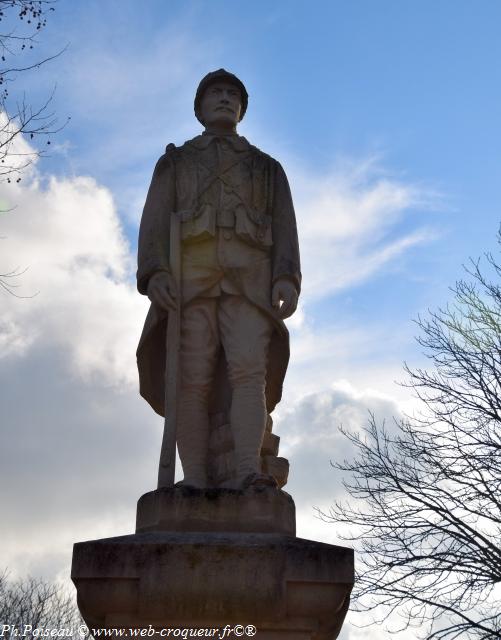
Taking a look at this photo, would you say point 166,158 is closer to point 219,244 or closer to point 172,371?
point 219,244

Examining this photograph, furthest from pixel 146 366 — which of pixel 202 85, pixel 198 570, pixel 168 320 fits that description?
pixel 202 85

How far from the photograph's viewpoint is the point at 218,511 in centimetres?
539

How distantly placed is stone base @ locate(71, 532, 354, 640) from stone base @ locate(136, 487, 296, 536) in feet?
0.82

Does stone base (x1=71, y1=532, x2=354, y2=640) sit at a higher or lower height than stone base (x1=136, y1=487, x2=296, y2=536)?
lower

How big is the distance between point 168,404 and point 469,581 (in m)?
8.45

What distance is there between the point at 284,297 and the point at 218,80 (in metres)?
1.94

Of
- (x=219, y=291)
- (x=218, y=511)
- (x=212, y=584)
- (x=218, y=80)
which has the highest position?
(x=218, y=80)

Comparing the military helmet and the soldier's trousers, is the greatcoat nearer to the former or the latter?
the soldier's trousers

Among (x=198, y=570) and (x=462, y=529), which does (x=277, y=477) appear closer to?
(x=198, y=570)

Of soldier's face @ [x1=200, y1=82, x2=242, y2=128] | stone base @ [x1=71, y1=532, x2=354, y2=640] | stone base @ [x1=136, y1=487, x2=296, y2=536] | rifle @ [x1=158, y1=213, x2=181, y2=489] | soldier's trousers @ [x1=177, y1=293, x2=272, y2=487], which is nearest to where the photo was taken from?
stone base @ [x1=71, y1=532, x2=354, y2=640]

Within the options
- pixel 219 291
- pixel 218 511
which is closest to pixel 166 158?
pixel 219 291

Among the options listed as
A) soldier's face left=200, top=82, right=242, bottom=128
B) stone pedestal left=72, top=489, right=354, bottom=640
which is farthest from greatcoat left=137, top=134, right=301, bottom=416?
stone pedestal left=72, top=489, right=354, bottom=640

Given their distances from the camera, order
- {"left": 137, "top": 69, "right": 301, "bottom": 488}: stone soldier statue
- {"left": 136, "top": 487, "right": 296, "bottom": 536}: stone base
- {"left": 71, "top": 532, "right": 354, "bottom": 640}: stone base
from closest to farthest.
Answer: {"left": 71, "top": 532, "right": 354, "bottom": 640}: stone base < {"left": 136, "top": 487, "right": 296, "bottom": 536}: stone base < {"left": 137, "top": 69, "right": 301, "bottom": 488}: stone soldier statue

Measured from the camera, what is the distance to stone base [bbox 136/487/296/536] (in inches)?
210
